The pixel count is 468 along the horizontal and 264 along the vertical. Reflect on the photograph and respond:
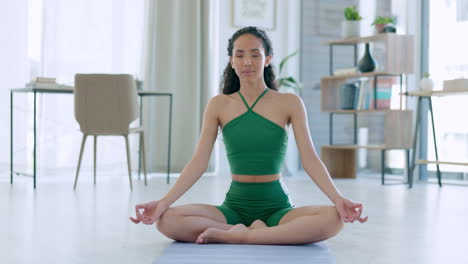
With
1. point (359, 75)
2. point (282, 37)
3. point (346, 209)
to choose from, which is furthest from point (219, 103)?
point (282, 37)

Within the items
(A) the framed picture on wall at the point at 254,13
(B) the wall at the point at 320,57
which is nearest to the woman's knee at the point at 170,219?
(A) the framed picture on wall at the point at 254,13

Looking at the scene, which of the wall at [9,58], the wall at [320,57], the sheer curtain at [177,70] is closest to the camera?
the wall at [9,58]

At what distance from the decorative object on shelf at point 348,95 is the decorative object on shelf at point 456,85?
96 centimetres

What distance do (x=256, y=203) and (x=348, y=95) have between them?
331 centimetres

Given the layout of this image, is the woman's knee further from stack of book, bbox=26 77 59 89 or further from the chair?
stack of book, bbox=26 77 59 89

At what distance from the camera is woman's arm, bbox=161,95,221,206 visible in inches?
77.5

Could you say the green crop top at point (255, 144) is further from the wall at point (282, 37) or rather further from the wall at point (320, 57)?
the wall at point (320, 57)

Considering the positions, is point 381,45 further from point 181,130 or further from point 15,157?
point 15,157

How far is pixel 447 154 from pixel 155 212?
3.56 meters

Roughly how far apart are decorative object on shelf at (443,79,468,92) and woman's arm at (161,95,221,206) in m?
2.58

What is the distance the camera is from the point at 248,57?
205cm

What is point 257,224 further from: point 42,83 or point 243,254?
point 42,83

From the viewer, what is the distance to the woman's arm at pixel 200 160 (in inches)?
77.5

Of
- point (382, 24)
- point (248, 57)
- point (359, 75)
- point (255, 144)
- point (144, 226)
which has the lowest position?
point (144, 226)
